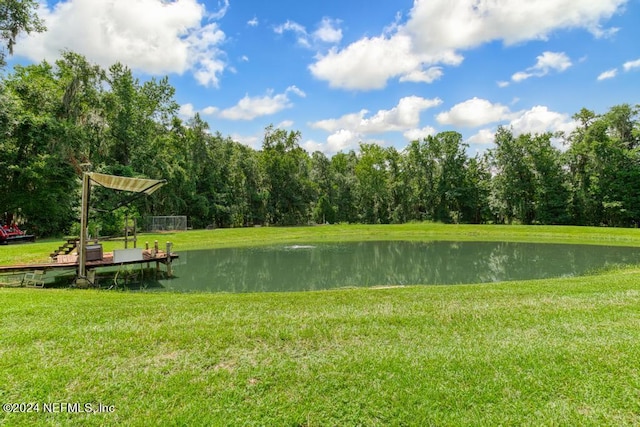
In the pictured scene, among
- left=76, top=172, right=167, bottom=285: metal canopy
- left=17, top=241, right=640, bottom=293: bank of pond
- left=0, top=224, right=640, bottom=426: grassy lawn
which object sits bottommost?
left=17, top=241, right=640, bottom=293: bank of pond

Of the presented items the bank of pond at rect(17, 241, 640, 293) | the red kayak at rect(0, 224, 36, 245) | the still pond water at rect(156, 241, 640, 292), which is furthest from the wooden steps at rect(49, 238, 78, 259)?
the red kayak at rect(0, 224, 36, 245)

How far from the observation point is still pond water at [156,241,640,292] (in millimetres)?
11453

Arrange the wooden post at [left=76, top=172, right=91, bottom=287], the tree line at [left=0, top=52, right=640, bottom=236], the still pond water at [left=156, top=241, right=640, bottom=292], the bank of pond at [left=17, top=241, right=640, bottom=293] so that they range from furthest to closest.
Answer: the tree line at [left=0, top=52, right=640, bottom=236] < the still pond water at [left=156, top=241, right=640, bottom=292] < the bank of pond at [left=17, top=241, right=640, bottom=293] < the wooden post at [left=76, top=172, right=91, bottom=287]

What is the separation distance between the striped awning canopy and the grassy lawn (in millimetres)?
4596

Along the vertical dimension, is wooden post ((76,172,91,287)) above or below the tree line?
below

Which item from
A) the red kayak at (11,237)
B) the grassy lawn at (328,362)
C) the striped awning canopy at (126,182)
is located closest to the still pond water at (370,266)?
the striped awning canopy at (126,182)

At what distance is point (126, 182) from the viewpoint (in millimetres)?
10469

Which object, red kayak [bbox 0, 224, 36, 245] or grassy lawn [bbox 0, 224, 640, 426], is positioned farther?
red kayak [bbox 0, 224, 36, 245]

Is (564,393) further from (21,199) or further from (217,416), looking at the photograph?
(21,199)

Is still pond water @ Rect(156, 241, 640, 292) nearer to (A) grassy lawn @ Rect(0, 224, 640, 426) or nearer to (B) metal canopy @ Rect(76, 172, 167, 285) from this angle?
(B) metal canopy @ Rect(76, 172, 167, 285)

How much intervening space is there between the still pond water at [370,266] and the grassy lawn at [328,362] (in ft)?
17.6

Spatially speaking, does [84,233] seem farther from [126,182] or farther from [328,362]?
[328,362]

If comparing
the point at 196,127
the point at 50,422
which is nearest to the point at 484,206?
the point at 196,127

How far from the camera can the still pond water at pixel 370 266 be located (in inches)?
451
